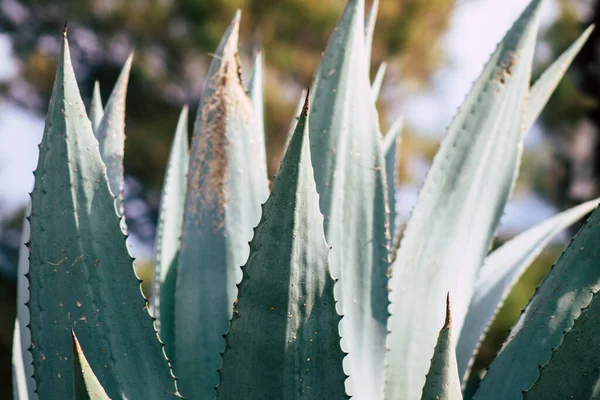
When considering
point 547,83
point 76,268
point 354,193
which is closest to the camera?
point 76,268

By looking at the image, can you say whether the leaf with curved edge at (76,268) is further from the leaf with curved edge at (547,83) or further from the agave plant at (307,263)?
the leaf with curved edge at (547,83)

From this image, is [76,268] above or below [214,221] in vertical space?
below

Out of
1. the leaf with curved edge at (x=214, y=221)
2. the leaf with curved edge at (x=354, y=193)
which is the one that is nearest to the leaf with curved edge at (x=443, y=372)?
the leaf with curved edge at (x=354, y=193)

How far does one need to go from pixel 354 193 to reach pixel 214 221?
175 millimetres

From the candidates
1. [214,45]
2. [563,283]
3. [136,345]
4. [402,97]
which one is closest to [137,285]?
[136,345]

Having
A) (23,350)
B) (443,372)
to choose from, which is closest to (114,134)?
(23,350)

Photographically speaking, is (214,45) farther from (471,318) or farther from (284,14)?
(471,318)

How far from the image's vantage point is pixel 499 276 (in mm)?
895

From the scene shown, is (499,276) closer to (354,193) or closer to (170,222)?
(354,193)

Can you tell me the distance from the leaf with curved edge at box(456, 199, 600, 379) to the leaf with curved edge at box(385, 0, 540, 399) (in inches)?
1.4

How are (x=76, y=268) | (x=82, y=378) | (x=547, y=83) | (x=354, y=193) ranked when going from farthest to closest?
(x=547, y=83)
(x=354, y=193)
(x=76, y=268)
(x=82, y=378)

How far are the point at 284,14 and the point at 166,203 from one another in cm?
548

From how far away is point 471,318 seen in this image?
32.7 inches

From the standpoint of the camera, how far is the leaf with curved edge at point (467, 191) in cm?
77
